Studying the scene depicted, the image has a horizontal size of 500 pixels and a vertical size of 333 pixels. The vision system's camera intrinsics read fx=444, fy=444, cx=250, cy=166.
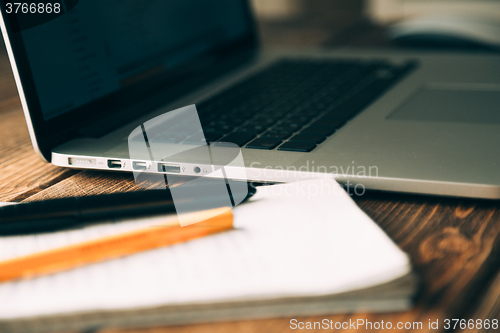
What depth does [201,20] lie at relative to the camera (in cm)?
70

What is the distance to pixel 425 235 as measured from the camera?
308 millimetres

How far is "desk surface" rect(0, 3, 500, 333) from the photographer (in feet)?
0.77

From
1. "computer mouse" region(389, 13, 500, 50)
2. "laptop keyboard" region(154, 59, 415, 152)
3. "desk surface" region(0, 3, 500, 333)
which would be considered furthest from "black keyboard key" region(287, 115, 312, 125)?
"computer mouse" region(389, 13, 500, 50)

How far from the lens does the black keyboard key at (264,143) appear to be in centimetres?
42

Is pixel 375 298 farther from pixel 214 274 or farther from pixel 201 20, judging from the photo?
pixel 201 20

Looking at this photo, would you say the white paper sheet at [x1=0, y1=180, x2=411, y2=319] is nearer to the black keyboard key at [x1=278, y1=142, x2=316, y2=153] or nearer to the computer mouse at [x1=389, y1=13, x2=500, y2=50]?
the black keyboard key at [x1=278, y1=142, x2=316, y2=153]

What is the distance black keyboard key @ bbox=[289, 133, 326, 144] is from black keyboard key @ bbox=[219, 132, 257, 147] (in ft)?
0.14

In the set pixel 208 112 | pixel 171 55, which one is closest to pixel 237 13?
pixel 171 55

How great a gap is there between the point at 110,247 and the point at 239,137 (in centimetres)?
21

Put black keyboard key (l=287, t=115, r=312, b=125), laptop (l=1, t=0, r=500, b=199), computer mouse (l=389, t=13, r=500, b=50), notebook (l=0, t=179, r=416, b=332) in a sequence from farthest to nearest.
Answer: computer mouse (l=389, t=13, r=500, b=50)
black keyboard key (l=287, t=115, r=312, b=125)
laptop (l=1, t=0, r=500, b=199)
notebook (l=0, t=179, r=416, b=332)

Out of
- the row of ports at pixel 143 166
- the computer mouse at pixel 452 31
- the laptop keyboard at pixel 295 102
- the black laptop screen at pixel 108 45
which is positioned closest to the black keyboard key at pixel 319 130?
the laptop keyboard at pixel 295 102

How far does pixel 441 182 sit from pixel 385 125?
13cm

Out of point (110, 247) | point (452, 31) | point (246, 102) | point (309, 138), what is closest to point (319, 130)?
point (309, 138)

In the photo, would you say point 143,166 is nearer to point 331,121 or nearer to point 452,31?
point 331,121
